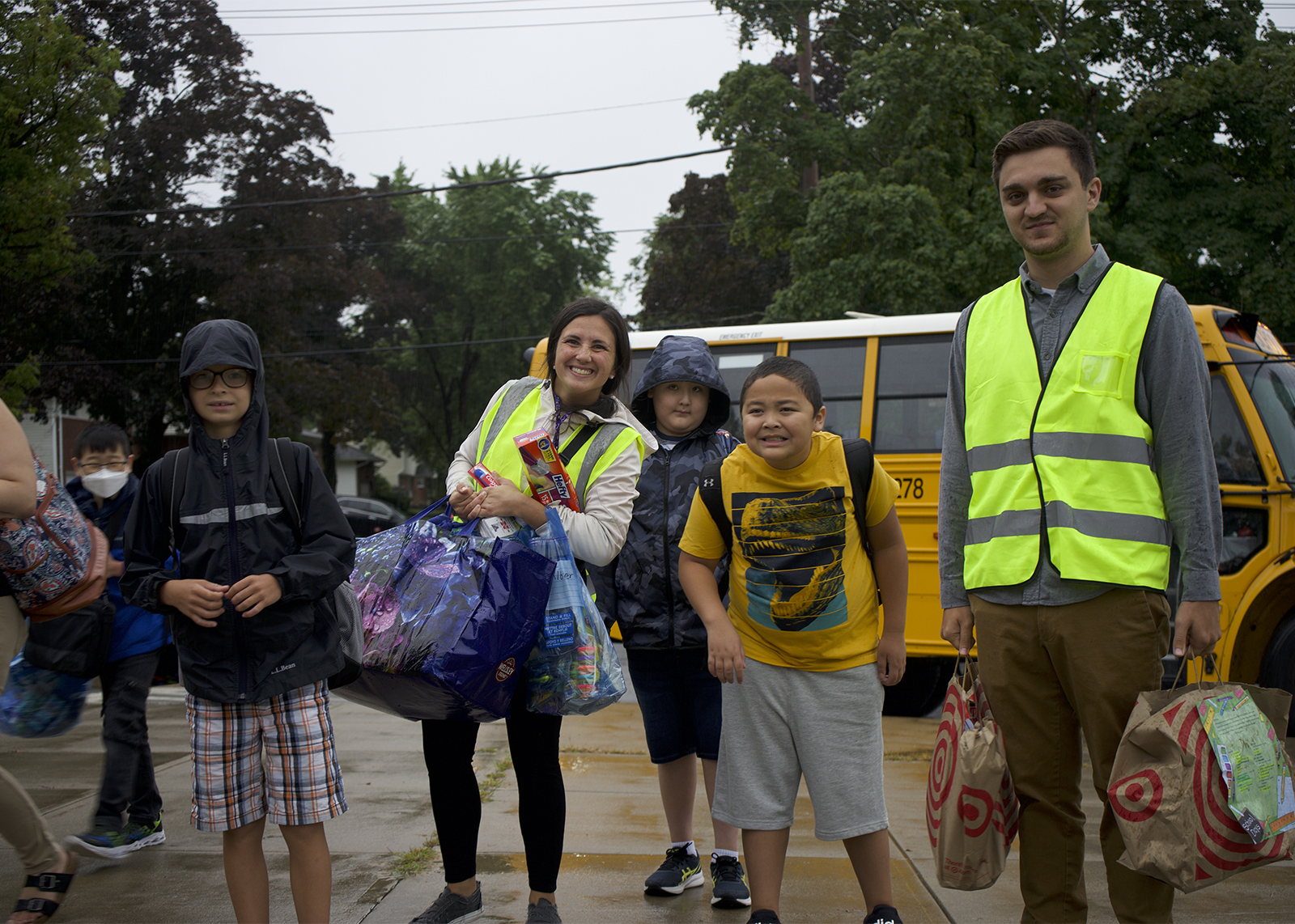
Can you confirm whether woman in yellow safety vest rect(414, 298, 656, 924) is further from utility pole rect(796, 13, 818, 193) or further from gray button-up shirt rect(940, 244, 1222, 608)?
utility pole rect(796, 13, 818, 193)

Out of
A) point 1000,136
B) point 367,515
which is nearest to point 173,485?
point 1000,136

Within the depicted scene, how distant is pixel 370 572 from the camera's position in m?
3.19

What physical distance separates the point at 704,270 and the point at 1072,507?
26.1m

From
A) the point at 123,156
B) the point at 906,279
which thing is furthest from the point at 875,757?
the point at 123,156

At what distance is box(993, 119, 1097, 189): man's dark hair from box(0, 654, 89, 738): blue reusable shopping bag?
3.74 m

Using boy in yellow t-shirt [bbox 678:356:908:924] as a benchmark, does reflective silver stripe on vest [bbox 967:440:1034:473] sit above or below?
above

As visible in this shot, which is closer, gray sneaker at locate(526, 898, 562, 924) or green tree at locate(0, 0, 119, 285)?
gray sneaker at locate(526, 898, 562, 924)

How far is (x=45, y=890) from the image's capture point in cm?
337

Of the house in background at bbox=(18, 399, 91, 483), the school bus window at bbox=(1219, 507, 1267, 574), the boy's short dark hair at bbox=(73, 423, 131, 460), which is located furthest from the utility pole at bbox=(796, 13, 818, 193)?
the house in background at bbox=(18, 399, 91, 483)

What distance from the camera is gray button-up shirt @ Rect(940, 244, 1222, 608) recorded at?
8.58ft

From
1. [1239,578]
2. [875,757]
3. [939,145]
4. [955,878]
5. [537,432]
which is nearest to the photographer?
[955,878]

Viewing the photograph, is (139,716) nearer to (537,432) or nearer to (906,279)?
(537,432)

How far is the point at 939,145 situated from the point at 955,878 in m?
16.2

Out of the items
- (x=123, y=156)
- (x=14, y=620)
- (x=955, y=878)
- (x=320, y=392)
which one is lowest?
(x=955, y=878)
